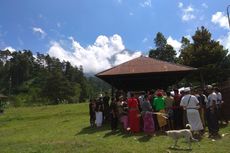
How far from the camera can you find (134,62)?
24922mm

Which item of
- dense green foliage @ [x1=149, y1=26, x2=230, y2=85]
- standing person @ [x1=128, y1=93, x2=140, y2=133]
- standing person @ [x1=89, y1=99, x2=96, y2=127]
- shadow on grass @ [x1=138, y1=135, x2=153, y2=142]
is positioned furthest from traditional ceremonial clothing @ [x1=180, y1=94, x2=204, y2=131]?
dense green foliage @ [x1=149, y1=26, x2=230, y2=85]

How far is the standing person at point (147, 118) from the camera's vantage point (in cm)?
1688

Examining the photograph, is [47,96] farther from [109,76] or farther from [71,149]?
[71,149]

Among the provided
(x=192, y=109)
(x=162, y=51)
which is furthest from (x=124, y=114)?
(x=162, y=51)

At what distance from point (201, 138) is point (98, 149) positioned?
4049 millimetres

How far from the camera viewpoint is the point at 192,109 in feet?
48.9

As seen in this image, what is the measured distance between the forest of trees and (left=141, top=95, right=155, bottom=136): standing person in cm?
1957

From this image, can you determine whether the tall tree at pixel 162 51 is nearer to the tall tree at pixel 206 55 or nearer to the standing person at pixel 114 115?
the tall tree at pixel 206 55

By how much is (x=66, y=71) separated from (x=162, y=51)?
234 feet

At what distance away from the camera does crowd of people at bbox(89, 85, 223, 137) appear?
1534 cm

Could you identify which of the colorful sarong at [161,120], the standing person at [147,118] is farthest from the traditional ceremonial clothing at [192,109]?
the colorful sarong at [161,120]

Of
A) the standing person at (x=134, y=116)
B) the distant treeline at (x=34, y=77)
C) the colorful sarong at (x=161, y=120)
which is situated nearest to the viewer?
the colorful sarong at (x=161, y=120)

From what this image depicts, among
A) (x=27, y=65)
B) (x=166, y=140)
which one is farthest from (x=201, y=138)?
(x=27, y=65)

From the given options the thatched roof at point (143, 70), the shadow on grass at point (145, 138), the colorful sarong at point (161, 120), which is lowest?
the shadow on grass at point (145, 138)
